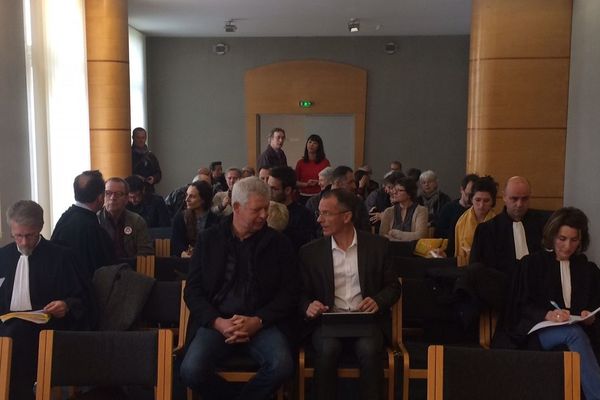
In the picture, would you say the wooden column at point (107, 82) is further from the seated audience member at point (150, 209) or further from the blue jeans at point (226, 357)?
the blue jeans at point (226, 357)

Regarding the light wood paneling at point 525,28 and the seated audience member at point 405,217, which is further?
the light wood paneling at point 525,28

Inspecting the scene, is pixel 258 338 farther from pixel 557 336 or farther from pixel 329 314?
pixel 557 336

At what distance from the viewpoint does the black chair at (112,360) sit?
280 centimetres

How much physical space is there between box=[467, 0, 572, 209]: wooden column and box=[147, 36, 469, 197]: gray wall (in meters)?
5.28

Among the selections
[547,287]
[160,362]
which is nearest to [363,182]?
[547,287]

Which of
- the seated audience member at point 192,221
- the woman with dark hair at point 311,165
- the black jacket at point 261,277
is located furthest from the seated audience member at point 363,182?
the black jacket at point 261,277

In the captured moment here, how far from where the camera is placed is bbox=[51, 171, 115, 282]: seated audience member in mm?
4234

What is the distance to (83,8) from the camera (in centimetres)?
787

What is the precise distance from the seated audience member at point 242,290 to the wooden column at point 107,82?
4.74 metres

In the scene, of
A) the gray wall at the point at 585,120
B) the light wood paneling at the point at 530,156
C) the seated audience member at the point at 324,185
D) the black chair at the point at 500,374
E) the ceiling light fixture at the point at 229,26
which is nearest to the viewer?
the black chair at the point at 500,374

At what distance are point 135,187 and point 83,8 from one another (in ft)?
9.32

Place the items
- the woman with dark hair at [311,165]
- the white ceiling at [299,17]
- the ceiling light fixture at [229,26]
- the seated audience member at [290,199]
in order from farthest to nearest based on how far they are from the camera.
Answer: the ceiling light fixture at [229,26] < the white ceiling at [299,17] < the woman with dark hair at [311,165] < the seated audience member at [290,199]

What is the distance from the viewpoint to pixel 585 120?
7094 millimetres

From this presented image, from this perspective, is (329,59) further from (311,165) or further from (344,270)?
(344,270)
